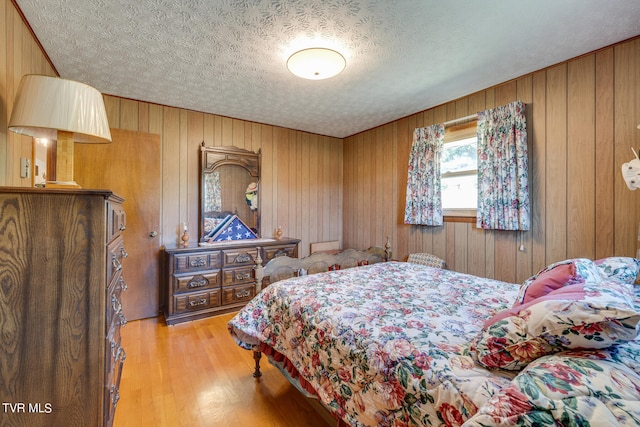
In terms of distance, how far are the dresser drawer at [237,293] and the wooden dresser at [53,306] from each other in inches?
Result: 88.5

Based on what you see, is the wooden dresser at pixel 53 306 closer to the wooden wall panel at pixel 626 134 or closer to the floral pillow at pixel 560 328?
the floral pillow at pixel 560 328

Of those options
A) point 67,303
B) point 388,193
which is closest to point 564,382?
point 67,303

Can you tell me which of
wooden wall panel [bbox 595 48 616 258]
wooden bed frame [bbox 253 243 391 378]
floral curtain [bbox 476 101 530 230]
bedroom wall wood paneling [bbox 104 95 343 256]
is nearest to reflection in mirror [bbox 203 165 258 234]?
bedroom wall wood paneling [bbox 104 95 343 256]

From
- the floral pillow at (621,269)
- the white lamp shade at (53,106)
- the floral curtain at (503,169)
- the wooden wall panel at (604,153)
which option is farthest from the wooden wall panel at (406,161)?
the floral pillow at (621,269)

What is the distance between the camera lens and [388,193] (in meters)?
3.89

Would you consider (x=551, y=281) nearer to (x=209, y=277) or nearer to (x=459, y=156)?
(x=459, y=156)

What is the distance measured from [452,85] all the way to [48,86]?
9.84 feet

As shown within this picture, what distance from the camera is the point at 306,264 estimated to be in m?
2.50

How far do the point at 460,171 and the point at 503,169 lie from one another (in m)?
0.53

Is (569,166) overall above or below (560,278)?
above

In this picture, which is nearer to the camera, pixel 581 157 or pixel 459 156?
pixel 581 157

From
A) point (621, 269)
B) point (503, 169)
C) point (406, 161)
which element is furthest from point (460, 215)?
point (621, 269)

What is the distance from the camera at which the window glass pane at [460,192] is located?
9.80ft

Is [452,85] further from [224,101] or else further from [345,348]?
[345,348]
